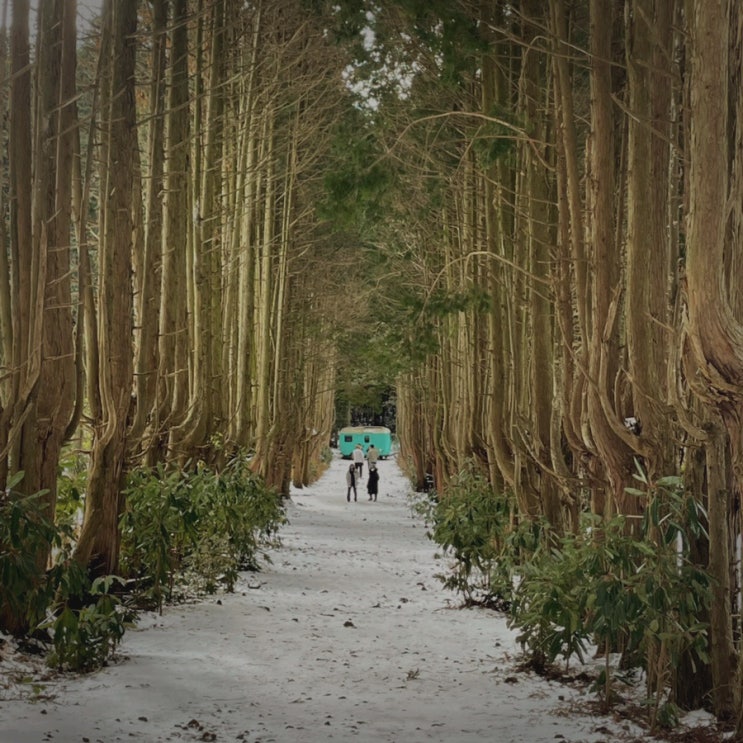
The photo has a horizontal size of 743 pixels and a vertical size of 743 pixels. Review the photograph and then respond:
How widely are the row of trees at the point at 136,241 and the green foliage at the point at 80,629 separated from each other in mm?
520

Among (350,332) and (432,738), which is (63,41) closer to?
(432,738)

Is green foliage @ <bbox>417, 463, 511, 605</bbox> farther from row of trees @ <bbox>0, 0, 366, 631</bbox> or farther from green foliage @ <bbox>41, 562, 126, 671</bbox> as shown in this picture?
green foliage @ <bbox>41, 562, 126, 671</bbox>

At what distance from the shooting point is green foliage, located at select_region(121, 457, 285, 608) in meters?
10.6

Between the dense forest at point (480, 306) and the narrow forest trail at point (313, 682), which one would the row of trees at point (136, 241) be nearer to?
the dense forest at point (480, 306)

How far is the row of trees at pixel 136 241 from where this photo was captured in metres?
8.49

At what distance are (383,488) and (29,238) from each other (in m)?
38.0

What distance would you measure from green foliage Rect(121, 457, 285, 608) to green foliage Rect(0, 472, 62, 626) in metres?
2.93

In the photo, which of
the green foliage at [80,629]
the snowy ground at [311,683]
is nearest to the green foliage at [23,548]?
the green foliage at [80,629]

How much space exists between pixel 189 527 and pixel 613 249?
5.19 m

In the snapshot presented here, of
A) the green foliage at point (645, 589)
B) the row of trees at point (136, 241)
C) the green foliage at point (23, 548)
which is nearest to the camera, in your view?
the green foliage at point (645, 589)

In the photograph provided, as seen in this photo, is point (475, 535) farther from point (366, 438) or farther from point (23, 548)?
point (366, 438)

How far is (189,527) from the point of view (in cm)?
1108

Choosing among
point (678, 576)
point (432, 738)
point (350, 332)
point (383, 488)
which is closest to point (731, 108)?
point (678, 576)

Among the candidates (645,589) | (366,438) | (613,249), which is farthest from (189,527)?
(366,438)
